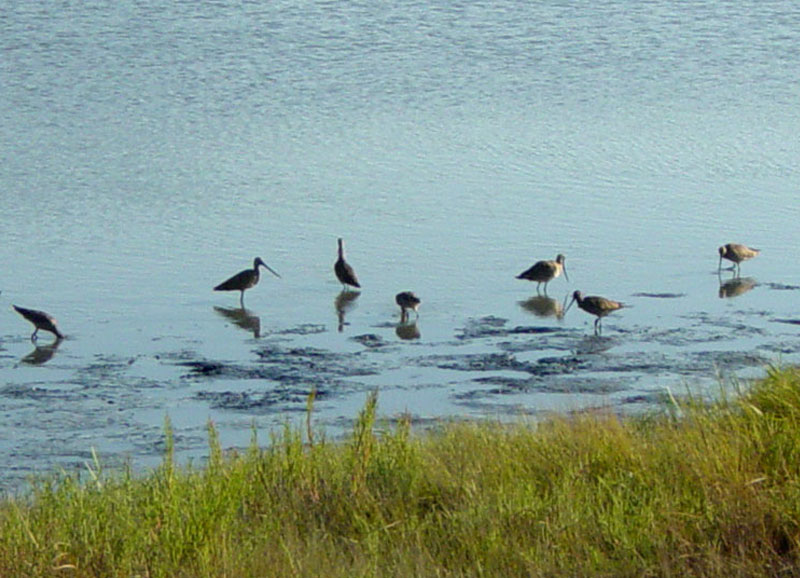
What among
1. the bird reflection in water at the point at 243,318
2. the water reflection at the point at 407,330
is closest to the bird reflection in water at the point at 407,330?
the water reflection at the point at 407,330

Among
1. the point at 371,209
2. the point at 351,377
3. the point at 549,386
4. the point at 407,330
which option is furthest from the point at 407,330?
the point at 371,209

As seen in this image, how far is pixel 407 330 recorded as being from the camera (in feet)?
42.4

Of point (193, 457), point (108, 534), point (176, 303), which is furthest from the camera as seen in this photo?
point (176, 303)

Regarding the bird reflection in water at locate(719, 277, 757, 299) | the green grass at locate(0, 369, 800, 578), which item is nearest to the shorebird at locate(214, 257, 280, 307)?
the bird reflection in water at locate(719, 277, 757, 299)

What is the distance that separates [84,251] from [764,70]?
51.1 ft

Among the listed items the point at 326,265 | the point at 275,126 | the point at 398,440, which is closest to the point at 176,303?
the point at 326,265

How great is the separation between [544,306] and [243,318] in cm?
251

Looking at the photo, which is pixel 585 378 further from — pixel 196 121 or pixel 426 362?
pixel 196 121

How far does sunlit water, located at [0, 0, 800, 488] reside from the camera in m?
11.5

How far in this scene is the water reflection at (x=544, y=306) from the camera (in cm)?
1371

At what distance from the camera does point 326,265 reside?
15375 mm

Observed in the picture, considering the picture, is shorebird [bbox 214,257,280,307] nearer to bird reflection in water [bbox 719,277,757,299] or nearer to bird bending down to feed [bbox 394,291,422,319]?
bird bending down to feed [bbox 394,291,422,319]

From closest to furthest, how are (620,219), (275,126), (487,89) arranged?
(620,219) < (275,126) < (487,89)

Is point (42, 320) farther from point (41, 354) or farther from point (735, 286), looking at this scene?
point (735, 286)
